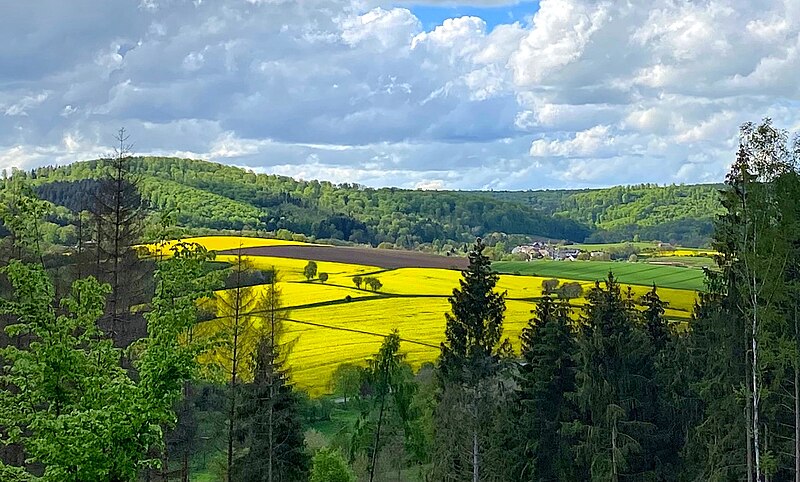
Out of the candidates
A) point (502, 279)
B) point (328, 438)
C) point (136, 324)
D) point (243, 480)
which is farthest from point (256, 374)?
point (502, 279)

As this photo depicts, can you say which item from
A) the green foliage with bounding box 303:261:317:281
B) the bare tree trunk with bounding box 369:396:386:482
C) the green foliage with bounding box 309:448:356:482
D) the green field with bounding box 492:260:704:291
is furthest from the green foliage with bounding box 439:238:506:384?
the green field with bounding box 492:260:704:291

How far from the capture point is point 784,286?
91.8 ft

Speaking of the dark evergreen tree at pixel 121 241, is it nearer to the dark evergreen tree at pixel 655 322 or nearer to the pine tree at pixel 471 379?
the pine tree at pixel 471 379

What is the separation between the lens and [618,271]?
10256 centimetres

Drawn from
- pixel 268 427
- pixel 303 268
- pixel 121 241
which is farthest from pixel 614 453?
pixel 303 268

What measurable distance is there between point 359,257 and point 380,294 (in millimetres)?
18126

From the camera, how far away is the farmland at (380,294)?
230 feet

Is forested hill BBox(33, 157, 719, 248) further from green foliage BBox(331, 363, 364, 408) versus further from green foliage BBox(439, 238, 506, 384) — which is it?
green foliage BBox(439, 238, 506, 384)

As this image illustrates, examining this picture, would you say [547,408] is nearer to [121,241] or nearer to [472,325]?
[472,325]

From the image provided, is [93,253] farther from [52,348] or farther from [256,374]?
[52,348]

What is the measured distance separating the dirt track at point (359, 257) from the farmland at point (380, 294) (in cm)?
12

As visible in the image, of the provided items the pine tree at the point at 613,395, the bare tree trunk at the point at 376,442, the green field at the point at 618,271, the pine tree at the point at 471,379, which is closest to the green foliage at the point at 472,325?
the pine tree at the point at 471,379

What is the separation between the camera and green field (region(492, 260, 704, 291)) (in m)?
93.7

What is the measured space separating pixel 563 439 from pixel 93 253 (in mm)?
20313
